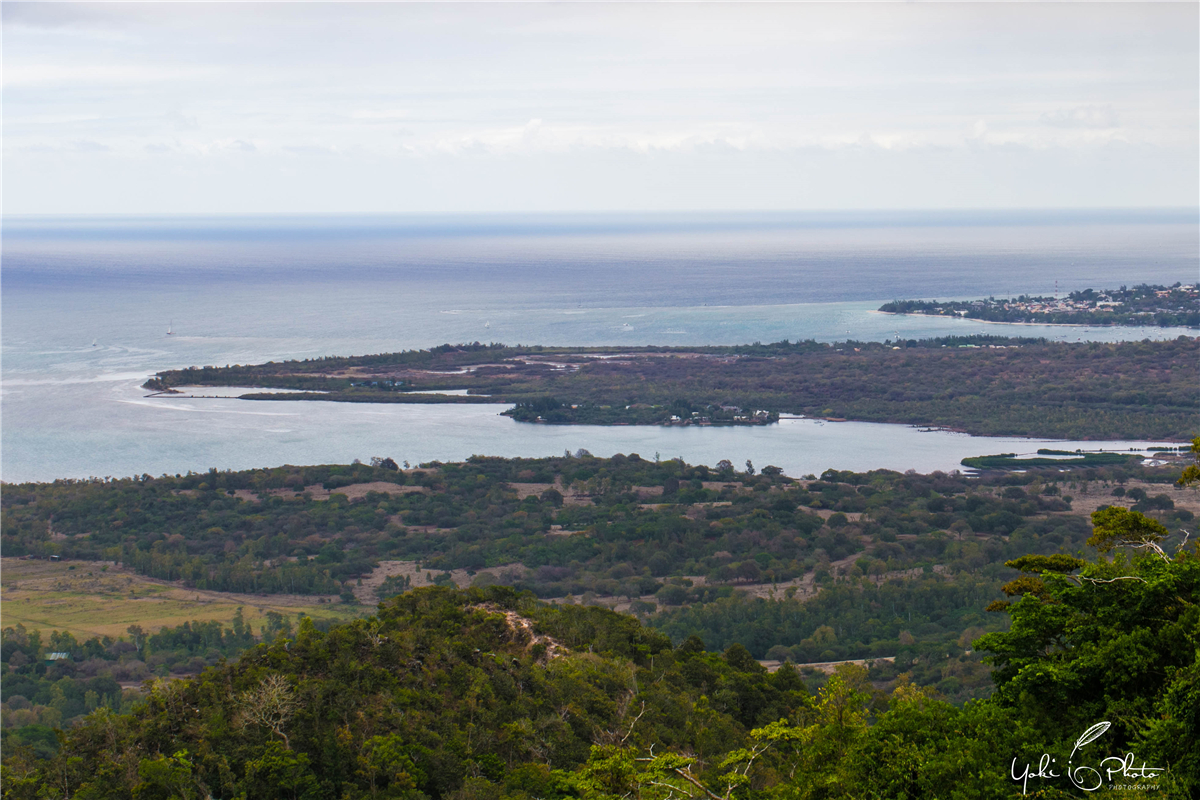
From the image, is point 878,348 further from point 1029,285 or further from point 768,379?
point 1029,285

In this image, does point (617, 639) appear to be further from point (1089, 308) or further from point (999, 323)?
point (1089, 308)

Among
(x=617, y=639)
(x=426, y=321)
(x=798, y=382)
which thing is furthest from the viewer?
(x=426, y=321)

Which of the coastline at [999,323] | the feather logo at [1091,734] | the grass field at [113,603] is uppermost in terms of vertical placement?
the coastline at [999,323]

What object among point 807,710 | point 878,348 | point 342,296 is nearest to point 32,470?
point 807,710

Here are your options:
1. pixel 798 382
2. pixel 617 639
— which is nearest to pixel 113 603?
pixel 617 639

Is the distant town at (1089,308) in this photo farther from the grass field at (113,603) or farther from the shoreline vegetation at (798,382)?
the grass field at (113,603)

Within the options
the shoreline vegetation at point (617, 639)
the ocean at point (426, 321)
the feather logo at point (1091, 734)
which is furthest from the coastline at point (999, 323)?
the feather logo at point (1091, 734)
